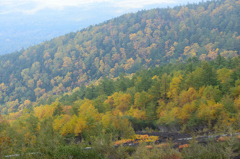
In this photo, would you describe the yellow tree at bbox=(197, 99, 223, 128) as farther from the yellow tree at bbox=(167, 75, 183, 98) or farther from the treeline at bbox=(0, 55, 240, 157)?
the yellow tree at bbox=(167, 75, 183, 98)

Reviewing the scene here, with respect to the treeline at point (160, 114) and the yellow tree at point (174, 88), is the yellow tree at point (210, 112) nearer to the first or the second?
the treeline at point (160, 114)

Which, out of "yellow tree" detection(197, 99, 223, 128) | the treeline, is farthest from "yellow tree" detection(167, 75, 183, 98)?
"yellow tree" detection(197, 99, 223, 128)

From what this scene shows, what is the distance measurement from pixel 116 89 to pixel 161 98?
27347 mm

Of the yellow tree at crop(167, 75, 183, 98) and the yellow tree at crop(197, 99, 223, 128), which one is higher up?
the yellow tree at crop(167, 75, 183, 98)

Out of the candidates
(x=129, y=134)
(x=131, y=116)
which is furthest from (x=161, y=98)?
(x=129, y=134)

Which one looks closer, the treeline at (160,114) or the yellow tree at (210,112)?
the treeline at (160,114)

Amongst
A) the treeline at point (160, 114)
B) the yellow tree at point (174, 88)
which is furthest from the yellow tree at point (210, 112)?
the yellow tree at point (174, 88)

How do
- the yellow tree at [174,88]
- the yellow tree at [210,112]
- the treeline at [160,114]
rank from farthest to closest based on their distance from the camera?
1. the yellow tree at [174,88]
2. the yellow tree at [210,112]
3. the treeline at [160,114]

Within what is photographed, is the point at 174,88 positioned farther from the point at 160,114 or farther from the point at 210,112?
the point at 210,112

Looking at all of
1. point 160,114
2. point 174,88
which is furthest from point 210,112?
point 174,88

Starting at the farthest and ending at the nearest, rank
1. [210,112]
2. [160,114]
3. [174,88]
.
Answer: [174,88] < [160,114] < [210,112]

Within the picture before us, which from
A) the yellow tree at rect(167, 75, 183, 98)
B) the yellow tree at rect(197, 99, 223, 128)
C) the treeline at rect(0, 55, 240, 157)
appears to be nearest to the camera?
the treeline at rect(0, 55, 240, 157)

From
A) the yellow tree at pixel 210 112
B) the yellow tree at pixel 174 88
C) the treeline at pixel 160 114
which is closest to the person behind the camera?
the treeline at pixel 160 114

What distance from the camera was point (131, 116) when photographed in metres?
54.6
